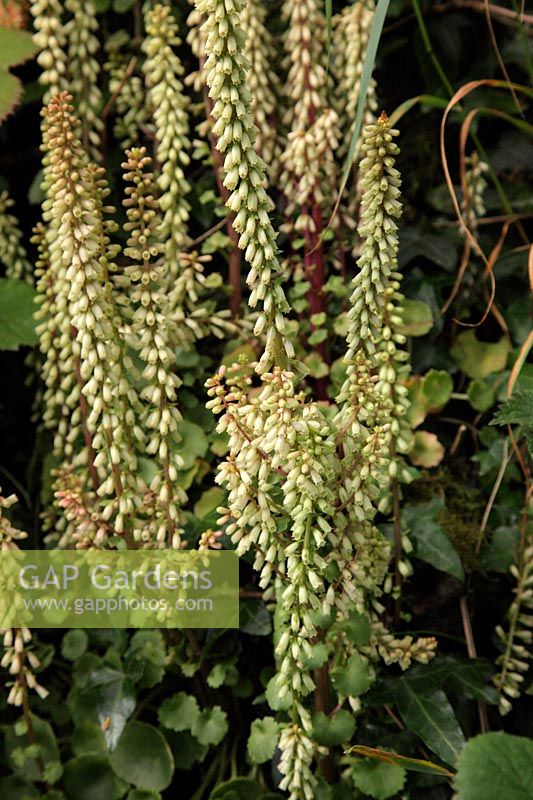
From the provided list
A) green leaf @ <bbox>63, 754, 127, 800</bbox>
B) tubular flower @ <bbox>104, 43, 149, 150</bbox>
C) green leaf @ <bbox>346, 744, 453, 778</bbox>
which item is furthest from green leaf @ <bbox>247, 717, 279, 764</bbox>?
tubular flower @ <bbox>104, 43, 149, 150</bbox>

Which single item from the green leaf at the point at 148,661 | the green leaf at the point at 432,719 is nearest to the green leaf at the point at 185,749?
the green leaf at the point at 148,661

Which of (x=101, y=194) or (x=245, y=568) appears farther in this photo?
(x=245, y=568)

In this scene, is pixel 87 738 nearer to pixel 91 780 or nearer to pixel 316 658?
pixel 91 780

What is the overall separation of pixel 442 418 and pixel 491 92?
129cm

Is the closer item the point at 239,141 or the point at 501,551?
the point at 239,141

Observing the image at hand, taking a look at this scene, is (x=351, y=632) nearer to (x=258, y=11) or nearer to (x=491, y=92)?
(x=258, y=11)

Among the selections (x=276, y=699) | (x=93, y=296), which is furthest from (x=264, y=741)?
(x=93, y=296)

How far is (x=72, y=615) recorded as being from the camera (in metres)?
2.32

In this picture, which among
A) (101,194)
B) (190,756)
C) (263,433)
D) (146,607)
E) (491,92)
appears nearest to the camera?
(263,433)

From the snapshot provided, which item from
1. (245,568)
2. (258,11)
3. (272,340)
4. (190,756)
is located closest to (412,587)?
(245,568)

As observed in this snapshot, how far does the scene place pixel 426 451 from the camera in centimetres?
260

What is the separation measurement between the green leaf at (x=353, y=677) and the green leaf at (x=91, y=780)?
71 cm

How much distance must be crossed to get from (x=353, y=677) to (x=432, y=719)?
293 mm

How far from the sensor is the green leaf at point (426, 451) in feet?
8.46
